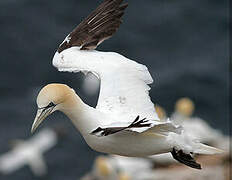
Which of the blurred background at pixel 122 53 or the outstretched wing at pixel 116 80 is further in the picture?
the blurred background at pixel 122 53

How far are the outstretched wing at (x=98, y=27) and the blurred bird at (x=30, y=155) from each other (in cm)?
1024

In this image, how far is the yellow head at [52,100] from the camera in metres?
6.83

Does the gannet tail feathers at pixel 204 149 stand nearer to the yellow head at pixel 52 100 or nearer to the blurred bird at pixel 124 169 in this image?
the yellow head at pixel 52 100

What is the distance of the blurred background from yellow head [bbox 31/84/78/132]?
11494 millimetres

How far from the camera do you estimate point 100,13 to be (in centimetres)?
865

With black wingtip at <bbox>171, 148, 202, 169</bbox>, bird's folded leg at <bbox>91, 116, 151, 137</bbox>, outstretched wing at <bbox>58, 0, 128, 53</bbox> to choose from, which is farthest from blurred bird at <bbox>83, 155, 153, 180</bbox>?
bird's folded leg at <bbox>91, 116, 151, 137</bbox>

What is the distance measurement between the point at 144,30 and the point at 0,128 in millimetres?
5563

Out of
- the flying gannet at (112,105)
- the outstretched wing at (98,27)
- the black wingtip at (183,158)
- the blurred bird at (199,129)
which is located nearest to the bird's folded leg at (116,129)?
the flying gannet at (112,105)

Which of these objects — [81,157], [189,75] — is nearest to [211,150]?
[81,157]

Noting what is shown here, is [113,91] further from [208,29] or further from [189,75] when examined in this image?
[208,29]

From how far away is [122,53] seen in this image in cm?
2145

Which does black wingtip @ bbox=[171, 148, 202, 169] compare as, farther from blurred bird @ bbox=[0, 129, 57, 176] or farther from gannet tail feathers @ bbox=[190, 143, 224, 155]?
blurred bird @ bbox=[0, 129, 57, 176]

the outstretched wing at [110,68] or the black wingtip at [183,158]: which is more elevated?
the outstretched wing at [110,68]

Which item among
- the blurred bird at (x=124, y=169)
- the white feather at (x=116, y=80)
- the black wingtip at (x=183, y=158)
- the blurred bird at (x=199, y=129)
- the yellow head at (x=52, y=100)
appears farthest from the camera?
the blurred bird at (x=199, y=129)
